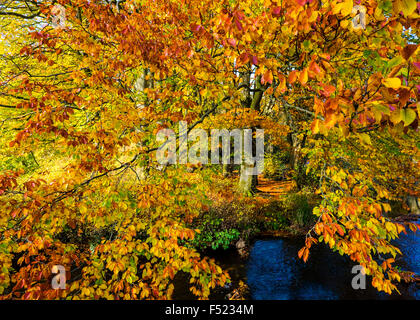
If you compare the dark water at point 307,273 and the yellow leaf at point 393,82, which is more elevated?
the yellow leaf at point 393,82

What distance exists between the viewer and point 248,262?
889 centimetres

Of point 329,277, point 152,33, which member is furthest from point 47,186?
point 329,277

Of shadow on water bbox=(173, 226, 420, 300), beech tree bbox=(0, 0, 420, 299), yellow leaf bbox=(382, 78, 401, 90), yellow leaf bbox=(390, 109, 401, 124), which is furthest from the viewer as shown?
shadow on water bbox=(173, 226, 420, 300)

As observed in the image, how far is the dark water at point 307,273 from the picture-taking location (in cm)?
720

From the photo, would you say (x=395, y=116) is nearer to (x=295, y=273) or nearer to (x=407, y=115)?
(x=407, y=115)

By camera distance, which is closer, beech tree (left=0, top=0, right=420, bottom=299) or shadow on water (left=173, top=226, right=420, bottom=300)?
beech tree (left=0, top=0, right=420, bottom=299)

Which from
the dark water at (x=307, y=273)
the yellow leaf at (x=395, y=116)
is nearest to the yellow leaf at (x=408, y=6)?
the yellow leaf at (x=395, y=116)

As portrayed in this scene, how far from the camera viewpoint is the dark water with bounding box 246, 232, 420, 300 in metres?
7.20

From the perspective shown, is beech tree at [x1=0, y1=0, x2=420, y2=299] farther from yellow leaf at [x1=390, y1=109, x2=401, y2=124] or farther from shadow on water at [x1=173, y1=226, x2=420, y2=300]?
shadow on water at [x1=173, y1=226, x2=420, y2=300]

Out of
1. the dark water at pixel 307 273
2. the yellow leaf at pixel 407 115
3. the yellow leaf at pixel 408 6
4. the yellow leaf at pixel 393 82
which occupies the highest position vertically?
the yellow leaf at pixel 408 6

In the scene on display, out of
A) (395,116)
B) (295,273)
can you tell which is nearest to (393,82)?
(395,116)

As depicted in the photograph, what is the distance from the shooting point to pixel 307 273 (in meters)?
8.27

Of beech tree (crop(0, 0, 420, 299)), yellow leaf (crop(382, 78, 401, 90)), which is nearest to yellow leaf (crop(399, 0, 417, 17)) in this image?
beech tree (crop(0, 0, 420, 299))

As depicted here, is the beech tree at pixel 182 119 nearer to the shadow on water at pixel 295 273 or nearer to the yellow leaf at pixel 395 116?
the yellow leaf at pixel 395 116
